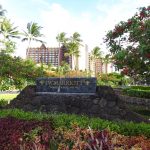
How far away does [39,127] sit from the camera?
9.44 m

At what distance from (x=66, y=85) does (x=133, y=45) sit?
9.55 ft

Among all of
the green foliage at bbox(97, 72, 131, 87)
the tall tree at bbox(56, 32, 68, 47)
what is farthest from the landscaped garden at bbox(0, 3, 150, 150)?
the tall tree at bbox(56, 32, 68, 47)

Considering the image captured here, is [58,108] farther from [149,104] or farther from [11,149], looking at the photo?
[149,104]

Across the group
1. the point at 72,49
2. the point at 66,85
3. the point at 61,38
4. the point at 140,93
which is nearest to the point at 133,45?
the point at 66,85

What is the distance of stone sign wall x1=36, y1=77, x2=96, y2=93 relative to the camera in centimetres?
1424

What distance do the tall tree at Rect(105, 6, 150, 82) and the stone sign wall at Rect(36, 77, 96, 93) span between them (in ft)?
4.33

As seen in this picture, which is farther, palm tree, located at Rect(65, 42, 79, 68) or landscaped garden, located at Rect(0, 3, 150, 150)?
palm tree, located at Rect(65, 42, 79, 68)

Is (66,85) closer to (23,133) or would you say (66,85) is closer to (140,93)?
(23,133)

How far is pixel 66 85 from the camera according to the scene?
14625 mm

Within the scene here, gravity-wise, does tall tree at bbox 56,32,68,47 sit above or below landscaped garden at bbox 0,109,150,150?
above

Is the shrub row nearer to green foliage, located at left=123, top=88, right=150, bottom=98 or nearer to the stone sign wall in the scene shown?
the stone sign wall

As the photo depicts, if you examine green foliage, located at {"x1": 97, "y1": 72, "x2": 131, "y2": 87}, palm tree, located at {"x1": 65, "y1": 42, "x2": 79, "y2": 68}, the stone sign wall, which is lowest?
the stone sign wall

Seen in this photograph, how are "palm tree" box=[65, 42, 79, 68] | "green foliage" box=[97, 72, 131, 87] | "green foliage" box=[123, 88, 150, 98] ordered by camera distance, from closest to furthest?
"green foliage" box=[123, 88, 150, 98] → "green foliage" box=[97, 72, 131, 87] → "palm tree" box=[65, 42, 79, 68]

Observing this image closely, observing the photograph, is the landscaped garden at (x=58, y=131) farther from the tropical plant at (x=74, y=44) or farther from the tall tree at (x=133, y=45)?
the tropical plant at (x=74, y=44)
